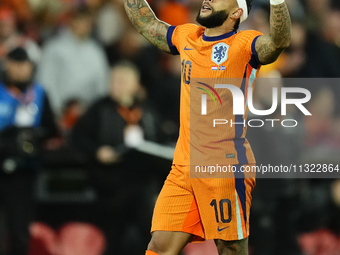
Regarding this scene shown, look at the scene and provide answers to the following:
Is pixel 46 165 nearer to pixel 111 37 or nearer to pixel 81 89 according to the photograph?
pixel 81 89

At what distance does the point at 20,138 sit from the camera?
5.93 metres

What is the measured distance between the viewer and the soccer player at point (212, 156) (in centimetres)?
391

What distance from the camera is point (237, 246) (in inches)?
155

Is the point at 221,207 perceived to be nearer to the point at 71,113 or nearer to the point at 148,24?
the point at 148,24

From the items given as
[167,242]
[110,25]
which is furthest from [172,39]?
[110,25]

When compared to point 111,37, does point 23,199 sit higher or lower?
lower

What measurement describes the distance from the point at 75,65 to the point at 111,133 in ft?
4.44

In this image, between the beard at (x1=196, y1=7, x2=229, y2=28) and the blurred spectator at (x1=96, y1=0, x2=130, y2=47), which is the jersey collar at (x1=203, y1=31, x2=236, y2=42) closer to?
the beard at (x1=196, y1=7, x2=229, y2=28)

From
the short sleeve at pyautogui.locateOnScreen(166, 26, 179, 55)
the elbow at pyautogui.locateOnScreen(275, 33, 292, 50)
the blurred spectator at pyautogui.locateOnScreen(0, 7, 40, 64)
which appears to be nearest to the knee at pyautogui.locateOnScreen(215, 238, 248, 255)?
the elbow at pyautogui.locateOnScreen(275, 33, 292, 50)

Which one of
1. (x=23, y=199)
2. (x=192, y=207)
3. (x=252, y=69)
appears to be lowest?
(x=23, y=199)

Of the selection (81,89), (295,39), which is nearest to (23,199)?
(81,89)

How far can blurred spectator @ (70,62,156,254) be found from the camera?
636cm

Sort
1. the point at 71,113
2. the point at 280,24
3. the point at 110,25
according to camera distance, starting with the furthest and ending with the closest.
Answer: the point at 110,25, the point at 71,113, the point at 280,24

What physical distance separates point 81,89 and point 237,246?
3864mm
